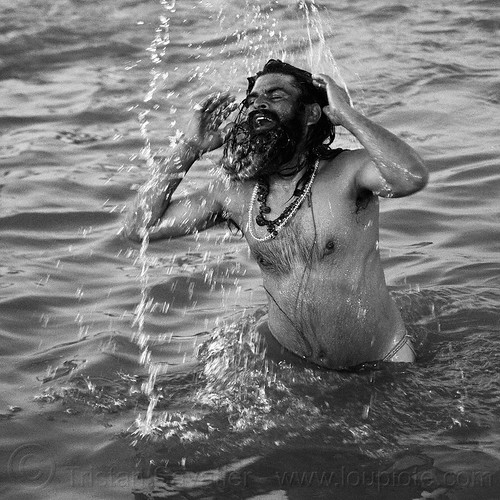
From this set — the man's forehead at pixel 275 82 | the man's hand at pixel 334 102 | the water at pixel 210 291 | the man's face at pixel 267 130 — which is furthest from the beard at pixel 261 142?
the water at pixel 210 291

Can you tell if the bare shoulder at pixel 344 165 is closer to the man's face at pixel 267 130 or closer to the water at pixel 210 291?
the man's face at pixel 267 130

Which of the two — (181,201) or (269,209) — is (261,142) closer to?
(269,209)

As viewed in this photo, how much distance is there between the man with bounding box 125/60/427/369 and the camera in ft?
15.1

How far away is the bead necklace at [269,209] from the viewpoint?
4723 millimetres

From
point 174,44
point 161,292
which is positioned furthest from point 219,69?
point 161,292

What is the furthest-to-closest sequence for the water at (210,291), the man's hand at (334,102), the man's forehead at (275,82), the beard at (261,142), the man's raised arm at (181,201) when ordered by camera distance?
1. the man's raised arm at (181,201)
2. the man's forehead at (275,82)
3. the beard at (261,142)
4. the man's hand at (334,102)
5. the water at (210,291)

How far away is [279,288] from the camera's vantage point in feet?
16.0

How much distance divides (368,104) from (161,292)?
11.3ft

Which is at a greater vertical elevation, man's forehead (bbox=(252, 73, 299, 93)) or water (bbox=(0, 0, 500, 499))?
man's forehead (bbox=(252, 73, 299, 93))

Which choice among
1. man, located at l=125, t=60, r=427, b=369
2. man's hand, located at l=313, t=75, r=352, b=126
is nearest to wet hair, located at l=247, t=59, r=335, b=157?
man, located at l=125, t=60, r=427, b=369

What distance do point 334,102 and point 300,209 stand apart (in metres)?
0.56

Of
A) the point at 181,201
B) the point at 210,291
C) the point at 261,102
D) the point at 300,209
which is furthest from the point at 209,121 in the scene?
the point at 210,291

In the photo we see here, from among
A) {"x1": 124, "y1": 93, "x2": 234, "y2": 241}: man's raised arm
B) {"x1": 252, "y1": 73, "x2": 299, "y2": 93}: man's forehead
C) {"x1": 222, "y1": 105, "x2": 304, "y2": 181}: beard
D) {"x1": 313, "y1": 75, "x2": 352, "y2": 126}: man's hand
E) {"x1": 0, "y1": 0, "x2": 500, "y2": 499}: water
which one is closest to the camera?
{"x1": 0, "y1": 0, "x2": 500, "y2": 499}: water

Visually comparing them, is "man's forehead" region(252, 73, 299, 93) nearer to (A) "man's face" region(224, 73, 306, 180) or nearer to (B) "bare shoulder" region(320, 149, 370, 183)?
(A) "man's face" region(224, 73, 306, 180)
